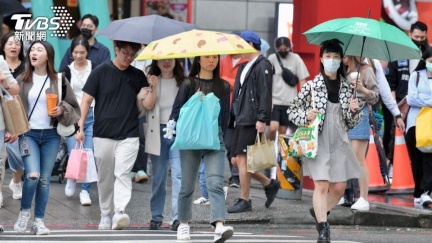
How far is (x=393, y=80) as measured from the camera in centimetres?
1641

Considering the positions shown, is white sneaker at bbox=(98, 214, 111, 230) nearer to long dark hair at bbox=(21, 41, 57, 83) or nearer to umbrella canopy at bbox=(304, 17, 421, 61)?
long dark hair at bbox=(21, 41, 57, 83)

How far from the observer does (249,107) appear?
13.0 meters

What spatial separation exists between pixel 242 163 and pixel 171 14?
26.3 feet

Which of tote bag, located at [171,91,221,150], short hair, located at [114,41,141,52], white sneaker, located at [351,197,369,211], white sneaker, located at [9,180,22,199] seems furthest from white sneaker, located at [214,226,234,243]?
white sneaker, located at [9,180,22,199]

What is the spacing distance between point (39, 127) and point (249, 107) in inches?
105

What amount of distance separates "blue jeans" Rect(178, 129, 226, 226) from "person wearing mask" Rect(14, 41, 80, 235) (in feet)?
4.27

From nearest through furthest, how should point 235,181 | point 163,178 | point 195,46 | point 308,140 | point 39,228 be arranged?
point 195,46 → point 308,140 → point 39,228 → point 163,178 → point 235,181

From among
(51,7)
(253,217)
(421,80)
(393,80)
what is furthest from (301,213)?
(51,7)

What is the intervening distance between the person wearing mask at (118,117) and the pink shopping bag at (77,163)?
1463 millimetres

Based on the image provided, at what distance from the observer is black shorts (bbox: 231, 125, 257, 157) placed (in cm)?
1305

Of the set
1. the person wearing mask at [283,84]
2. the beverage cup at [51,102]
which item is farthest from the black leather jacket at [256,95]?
the person wearing mask at [283,84]

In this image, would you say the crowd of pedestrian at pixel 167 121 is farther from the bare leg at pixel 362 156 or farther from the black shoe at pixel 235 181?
the black shoe at pixel 235 181

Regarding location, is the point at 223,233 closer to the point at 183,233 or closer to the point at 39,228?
the point at 183,233

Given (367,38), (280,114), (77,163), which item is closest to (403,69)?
(280,114)
